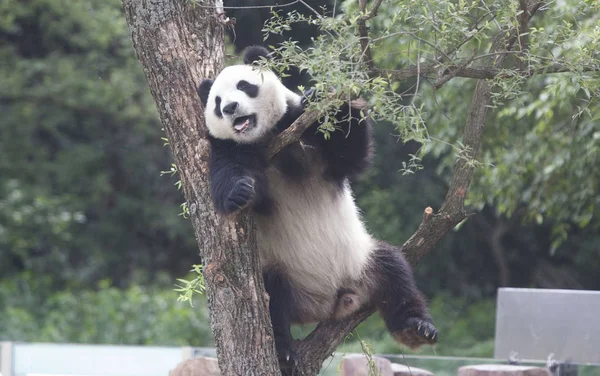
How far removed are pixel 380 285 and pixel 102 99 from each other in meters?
6.98

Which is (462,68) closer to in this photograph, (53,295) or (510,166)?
(510,166)

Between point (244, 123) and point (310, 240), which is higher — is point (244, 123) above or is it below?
above

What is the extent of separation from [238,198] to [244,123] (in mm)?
500

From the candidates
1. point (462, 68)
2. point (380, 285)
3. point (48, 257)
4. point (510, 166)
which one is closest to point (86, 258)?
point (48, 257)

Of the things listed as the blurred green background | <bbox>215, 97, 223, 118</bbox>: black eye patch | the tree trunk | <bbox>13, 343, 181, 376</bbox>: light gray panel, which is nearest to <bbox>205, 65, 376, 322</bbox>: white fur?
<bbox>215, 97, 223, 118</bbox>: black eye patch

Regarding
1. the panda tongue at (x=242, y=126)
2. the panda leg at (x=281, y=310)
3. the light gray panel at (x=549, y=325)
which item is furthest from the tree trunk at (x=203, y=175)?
the light gray panel at (x=549, y=325)

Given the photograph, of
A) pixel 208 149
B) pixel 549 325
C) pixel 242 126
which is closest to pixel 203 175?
pixel 208 149

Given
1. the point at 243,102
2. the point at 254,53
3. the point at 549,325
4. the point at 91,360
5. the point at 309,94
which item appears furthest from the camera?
the point at 91,360

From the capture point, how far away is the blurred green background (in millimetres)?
9270

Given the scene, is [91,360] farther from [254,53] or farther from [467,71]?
[467,71]

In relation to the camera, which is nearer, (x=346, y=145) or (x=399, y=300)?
(x=346, y=145)

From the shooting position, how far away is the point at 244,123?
3.37m

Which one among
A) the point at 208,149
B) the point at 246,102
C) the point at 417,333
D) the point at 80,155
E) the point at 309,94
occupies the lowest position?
the point at 80,155

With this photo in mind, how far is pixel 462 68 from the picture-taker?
113 inches
